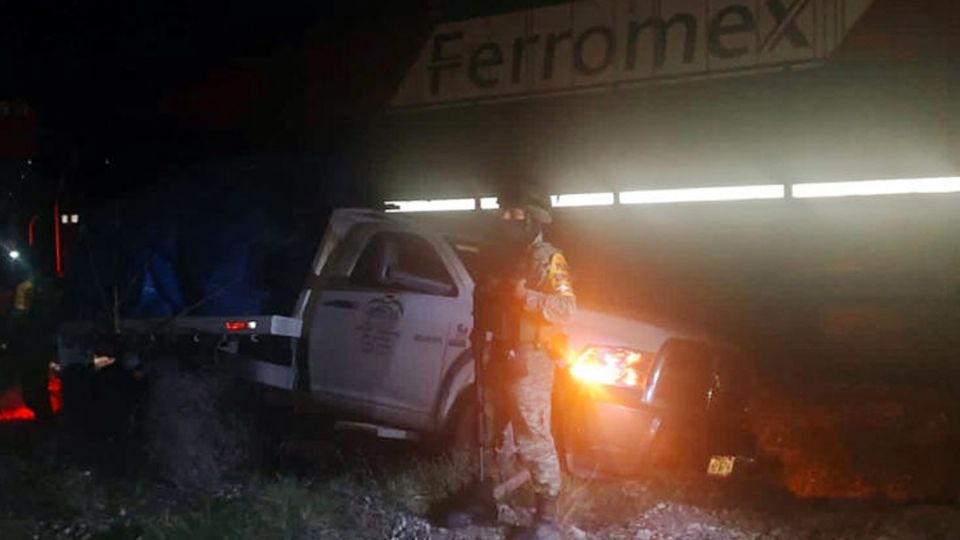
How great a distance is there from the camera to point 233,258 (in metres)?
8.13

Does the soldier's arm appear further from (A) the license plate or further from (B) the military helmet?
(A) the license plate

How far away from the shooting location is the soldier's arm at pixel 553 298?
18.9 ft

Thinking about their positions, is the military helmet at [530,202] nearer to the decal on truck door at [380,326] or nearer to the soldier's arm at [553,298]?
the soldier's arm at [553,298]

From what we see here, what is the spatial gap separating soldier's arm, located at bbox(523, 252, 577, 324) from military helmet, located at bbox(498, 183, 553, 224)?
12.2 inches

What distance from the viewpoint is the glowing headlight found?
670cm

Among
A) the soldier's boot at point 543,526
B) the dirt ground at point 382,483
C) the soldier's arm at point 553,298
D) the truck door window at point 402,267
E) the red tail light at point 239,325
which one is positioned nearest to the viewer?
the soldier's arm at point 553,298

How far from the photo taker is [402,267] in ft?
25.7

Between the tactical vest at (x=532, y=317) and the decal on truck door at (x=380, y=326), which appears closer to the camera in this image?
the tactical vest at (x=532, y=317)

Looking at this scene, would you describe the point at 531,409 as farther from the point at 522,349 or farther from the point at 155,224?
the point at 155,224

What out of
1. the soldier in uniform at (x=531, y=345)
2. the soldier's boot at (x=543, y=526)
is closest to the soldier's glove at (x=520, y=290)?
the soldier in uniform at (x=531, y=345)

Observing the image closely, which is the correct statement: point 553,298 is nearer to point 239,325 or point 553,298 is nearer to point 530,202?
point 530,202

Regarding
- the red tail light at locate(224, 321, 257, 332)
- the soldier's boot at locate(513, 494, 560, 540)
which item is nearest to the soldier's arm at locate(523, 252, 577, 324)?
the soldier's boot at locate(513, 494, 560, 540)

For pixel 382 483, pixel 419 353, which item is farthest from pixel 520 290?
pixel 382 483

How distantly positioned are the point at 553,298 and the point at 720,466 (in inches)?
87.9
